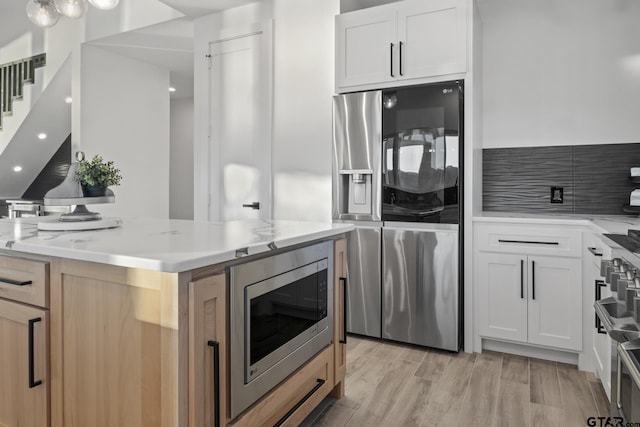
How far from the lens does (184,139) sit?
805 centimetres

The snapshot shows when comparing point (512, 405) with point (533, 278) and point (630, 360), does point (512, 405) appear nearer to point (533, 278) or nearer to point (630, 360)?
point (533, 278)

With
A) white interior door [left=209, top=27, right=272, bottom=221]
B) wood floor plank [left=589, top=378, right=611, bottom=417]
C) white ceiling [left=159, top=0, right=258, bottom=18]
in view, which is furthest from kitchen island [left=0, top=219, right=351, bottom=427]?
white ceiling [left=159, top=0, right=258, bottom=18]

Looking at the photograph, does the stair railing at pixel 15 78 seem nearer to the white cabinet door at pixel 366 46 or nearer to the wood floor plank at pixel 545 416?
the white cabinet door at pixel 366 46

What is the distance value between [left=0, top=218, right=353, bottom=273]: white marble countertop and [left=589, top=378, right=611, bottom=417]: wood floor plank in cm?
164

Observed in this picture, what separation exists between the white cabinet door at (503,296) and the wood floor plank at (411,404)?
2.42 feet

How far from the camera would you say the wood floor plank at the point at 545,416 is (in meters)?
2.04

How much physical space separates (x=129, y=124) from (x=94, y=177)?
4283 mm

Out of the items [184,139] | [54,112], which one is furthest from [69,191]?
[184,139]

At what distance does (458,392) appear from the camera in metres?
2.37

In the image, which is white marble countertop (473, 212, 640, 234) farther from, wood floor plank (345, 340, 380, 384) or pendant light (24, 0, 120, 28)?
pendant light (24, 0, 120, 28)

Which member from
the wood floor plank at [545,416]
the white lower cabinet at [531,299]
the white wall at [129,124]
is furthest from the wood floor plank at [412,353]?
the white wall at [129,124]

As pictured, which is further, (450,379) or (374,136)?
(374,136)

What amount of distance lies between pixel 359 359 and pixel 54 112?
5409mm

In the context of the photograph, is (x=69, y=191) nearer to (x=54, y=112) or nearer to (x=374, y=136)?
(x=374, y=136)
